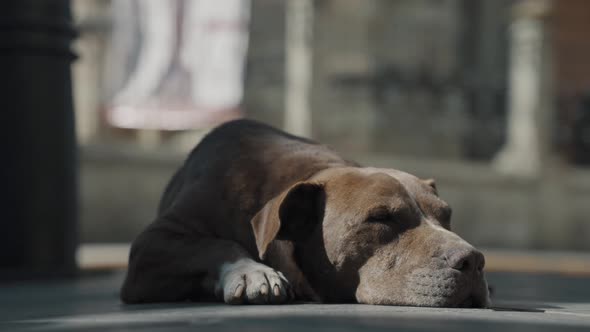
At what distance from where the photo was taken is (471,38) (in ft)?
69.3

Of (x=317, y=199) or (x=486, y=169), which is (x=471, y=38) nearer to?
(x=486, y=169)

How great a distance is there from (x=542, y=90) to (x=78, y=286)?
12851 millimetres

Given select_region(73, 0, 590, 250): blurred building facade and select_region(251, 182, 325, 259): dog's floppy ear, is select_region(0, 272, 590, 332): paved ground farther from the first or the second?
select_region(73, 0, 590, 250): blurred building facade

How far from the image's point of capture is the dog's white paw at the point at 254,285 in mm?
2947

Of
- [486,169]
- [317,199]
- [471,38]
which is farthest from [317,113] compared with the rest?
[317,199]

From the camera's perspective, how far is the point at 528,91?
53.3 feet

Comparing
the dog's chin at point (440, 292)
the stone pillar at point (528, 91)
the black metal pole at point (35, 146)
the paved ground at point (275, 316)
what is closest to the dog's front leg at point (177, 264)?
the paved ground at point (275, 316)

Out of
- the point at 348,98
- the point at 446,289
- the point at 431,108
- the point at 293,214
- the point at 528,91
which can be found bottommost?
the point at 431,108

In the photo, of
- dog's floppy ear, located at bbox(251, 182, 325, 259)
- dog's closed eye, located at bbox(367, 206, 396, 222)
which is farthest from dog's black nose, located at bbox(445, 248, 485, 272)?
dog's floppy ear, located at bbox(251, 182, 325, 259)

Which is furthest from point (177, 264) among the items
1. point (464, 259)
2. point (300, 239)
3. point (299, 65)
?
point (299, 65)

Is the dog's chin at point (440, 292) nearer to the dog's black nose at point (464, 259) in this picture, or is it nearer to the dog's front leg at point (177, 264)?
the dog's black nose at point (464, 259)

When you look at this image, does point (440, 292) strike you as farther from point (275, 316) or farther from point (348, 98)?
point (348, 98)

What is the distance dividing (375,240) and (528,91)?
13.8m

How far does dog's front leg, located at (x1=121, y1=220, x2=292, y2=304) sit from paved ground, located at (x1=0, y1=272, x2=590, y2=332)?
0.12 meters
